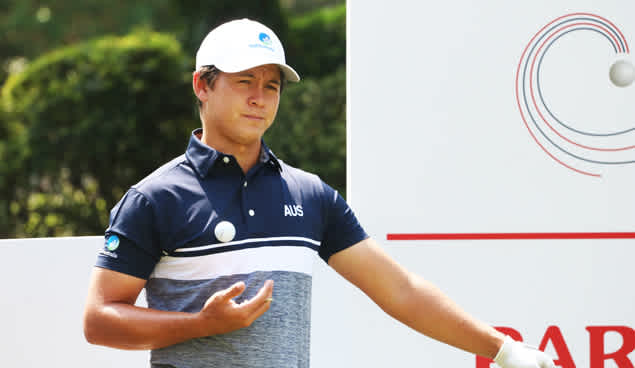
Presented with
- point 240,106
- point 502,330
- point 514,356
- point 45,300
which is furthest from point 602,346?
point 45,300

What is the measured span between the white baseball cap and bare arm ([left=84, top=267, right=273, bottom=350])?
0.59 metres

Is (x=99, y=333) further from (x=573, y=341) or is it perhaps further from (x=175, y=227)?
(x=573, y=341)

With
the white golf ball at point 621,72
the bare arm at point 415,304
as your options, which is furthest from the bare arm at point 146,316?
the white golf ball at point 621,72

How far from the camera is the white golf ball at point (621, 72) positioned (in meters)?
3.31

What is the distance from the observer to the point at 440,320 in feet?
8.34

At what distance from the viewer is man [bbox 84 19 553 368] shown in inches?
82.4

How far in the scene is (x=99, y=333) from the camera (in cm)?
211

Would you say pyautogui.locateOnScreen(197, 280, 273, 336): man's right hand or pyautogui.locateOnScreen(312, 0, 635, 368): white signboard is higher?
pyautogui.locateOnScreen(312, 0, 635, 368): white signboard

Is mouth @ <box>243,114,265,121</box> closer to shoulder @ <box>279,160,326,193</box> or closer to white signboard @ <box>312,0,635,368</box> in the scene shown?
shoulder @ <box>279,160,326,193</box>

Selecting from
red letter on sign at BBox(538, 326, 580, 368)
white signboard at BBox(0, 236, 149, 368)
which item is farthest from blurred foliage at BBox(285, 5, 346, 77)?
red letter on sign at BBox(538, 326, 580, 368)

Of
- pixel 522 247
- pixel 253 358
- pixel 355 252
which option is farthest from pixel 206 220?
pixel 522 247

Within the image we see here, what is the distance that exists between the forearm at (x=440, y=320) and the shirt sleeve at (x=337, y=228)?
230 mm

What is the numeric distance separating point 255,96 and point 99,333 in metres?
0.73

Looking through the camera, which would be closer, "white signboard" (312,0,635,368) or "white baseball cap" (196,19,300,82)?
"white baseball cap" (196,19,300,82)
